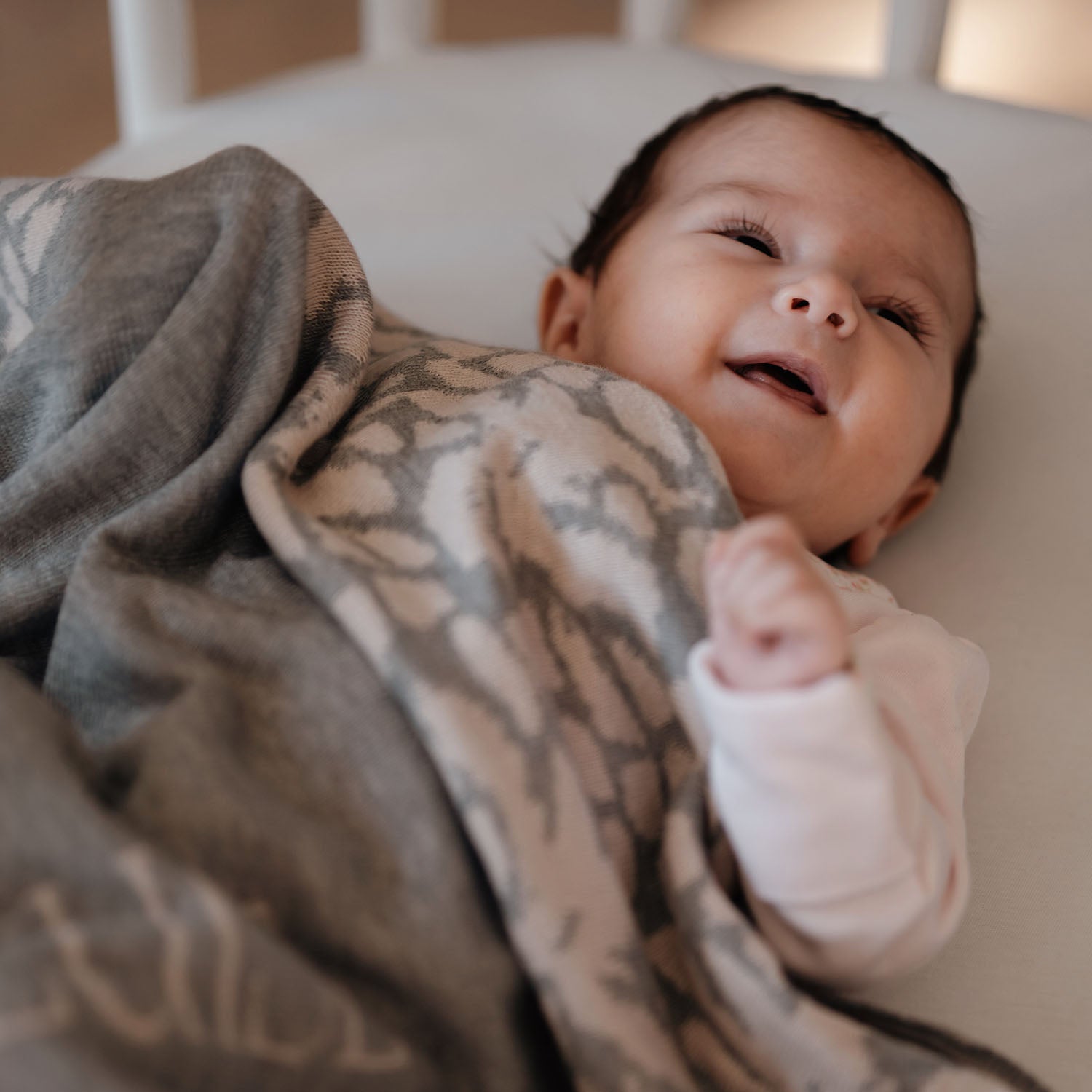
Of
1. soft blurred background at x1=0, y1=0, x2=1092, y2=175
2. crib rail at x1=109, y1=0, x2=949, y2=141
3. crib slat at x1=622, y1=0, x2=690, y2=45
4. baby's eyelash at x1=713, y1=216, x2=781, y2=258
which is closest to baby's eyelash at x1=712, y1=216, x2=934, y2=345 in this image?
baby's eyelash at x1=713, y1=216, x2=781, y2=258

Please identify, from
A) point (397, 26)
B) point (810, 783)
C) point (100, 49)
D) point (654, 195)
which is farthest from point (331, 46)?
point (810, 783)

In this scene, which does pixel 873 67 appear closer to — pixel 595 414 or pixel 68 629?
pixel 595 414

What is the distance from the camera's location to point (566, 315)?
2.73ft

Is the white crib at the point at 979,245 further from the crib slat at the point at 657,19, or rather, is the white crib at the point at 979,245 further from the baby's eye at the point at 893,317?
the baby's eye at the point at 893,317

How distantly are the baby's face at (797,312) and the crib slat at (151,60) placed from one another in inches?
20.7

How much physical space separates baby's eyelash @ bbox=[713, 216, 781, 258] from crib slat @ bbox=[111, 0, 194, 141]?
635 mm

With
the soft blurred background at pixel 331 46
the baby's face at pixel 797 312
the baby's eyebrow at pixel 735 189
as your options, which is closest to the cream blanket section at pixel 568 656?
the baby's face at pixel 797 312

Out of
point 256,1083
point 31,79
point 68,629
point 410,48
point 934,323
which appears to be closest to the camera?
point 256,1083

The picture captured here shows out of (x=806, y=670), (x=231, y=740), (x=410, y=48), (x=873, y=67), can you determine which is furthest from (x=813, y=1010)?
(x=873, y=67)

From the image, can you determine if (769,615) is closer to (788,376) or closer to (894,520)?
(788,376)

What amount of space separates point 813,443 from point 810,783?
0.90ft

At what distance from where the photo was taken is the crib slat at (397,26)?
1.22m

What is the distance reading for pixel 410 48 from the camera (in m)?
1.23

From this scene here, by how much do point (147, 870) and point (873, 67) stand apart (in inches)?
74.0
